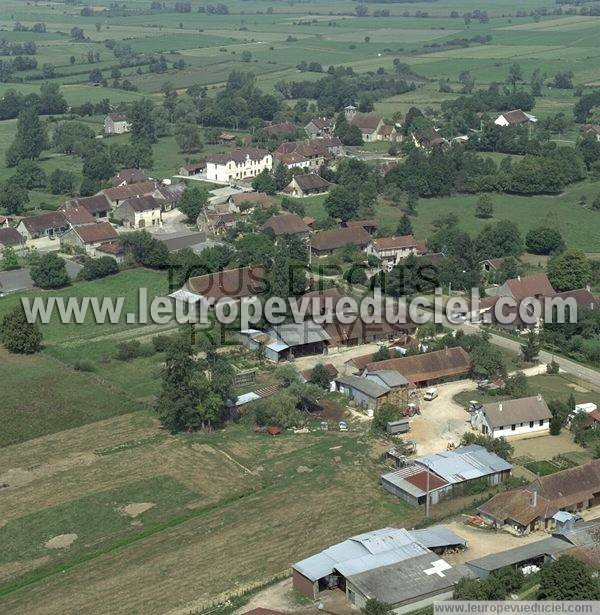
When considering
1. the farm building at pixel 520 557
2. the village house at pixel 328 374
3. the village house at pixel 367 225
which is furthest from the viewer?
the village house at pixel 367 225

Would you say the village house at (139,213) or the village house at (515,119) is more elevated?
the village house at (515,119)

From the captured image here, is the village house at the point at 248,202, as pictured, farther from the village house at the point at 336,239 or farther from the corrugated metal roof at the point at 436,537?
the corrugated metal roof at the point at 436,537

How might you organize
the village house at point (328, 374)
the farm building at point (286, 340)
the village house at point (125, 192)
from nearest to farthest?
the village house at point (328, 374) → the farm building at point (286, 340) → the village house at point (125, 192)

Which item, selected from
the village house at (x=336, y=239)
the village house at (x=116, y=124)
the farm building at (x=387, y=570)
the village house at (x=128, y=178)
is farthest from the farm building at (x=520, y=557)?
the village house at (x=116, y=124)

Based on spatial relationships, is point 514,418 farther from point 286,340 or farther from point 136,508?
point 136,508

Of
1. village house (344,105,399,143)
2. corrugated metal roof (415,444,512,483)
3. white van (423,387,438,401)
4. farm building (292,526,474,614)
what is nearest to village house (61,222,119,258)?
white van (423,387,438,401)

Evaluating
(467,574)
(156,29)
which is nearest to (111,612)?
(467,574)

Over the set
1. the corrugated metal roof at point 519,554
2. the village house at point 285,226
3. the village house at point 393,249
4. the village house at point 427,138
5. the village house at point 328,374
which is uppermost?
the village house at point 427,138
